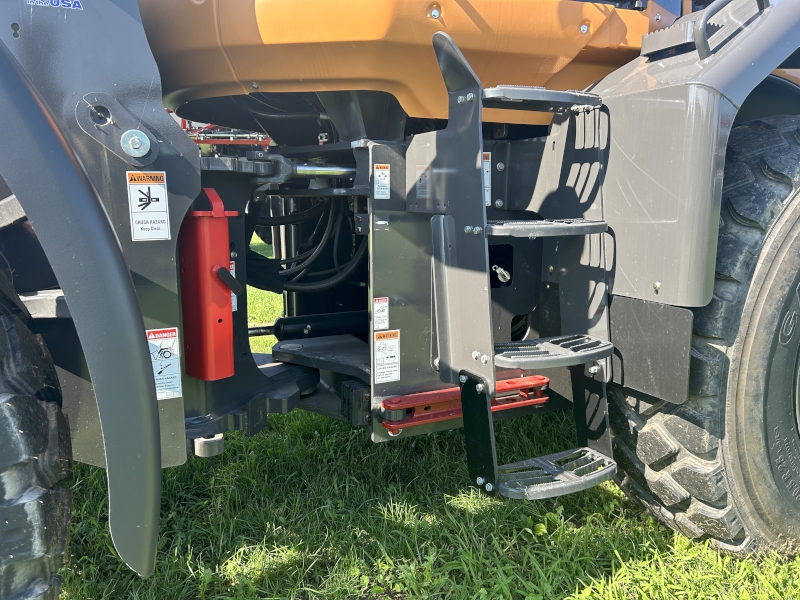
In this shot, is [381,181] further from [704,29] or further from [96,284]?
[704,29]

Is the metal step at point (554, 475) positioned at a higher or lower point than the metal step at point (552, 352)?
lower

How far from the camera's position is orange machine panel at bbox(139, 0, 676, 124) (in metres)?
1.73

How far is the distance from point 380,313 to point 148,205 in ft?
2.33

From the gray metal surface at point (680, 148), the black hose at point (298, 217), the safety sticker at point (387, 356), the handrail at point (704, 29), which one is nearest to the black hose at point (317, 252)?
the black hose at point (298, 217)

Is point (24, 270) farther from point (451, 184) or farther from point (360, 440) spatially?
point (360, 440)

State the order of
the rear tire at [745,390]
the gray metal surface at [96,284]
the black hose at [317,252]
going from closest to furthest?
the gray metal surface at [96,284] < the rear tire at [745,390] < the black hose at [317,252]

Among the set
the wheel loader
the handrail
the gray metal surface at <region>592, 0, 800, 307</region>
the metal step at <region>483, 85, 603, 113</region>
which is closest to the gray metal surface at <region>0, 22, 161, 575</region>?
the wheel loader

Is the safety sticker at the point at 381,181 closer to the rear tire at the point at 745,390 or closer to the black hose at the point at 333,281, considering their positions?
the black hose at the point at 333,281

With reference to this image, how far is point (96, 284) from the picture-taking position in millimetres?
1375

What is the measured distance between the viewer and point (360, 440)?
293 cm

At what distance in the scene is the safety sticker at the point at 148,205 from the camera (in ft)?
5.05

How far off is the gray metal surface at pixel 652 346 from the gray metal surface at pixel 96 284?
1.31 m

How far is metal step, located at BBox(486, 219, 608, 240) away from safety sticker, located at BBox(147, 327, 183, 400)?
0.85 metres

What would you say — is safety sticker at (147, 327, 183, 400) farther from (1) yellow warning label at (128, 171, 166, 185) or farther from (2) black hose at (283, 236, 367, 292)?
(2) black hose at (283, 236, 367, 292)
